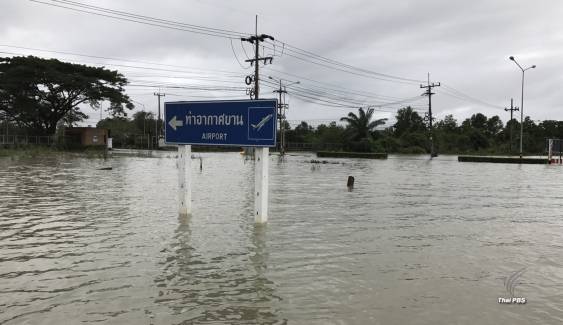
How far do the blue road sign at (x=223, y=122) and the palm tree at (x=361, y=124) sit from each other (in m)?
55.7

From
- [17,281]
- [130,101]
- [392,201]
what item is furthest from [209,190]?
[130,101]

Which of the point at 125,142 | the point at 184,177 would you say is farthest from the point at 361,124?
the point at 184,177

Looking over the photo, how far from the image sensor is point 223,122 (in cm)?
886

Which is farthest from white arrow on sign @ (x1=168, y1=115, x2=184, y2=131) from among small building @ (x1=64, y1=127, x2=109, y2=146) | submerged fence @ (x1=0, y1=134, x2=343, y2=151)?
small building @ (x1=64, y1=127, x2=109, y2=146)

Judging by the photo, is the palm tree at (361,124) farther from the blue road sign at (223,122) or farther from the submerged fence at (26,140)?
the blue road sign at (223,122)

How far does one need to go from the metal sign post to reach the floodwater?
0.69 meters

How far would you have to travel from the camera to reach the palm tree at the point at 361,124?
63.6 m

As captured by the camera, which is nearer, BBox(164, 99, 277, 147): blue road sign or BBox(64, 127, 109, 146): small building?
BBox(164, 99, 277, 147): blue road sign

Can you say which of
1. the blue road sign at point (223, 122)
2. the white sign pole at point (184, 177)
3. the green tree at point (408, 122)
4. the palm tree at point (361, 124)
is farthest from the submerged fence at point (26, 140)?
the green tree at point (408, 122)

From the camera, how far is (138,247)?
23.0 ft

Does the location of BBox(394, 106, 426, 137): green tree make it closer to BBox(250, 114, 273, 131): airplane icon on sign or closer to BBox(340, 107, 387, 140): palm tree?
BBox(340, 107, 387, 140): palm tree

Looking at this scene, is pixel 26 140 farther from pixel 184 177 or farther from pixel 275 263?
pixel 275 263

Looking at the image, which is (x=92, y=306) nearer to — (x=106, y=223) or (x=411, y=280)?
(x=411, y=280)

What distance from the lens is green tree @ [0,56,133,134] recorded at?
48969 millimetres
